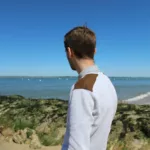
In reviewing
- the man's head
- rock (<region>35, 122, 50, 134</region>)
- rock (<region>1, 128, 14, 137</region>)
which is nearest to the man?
the man's head

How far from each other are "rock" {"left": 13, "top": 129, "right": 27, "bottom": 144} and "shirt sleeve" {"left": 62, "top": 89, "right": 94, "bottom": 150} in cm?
562

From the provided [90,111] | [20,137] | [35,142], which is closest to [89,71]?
[90,111]

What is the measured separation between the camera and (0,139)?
24.9ft

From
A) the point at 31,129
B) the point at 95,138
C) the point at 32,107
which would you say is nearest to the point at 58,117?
the point at 31,129

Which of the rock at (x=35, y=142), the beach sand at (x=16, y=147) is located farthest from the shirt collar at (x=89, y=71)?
the rock at (x=35, y=142)

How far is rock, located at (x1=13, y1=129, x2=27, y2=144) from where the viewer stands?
739cm

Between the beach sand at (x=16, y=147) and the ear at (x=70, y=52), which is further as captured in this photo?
the beach sand at (x=16, y=147)

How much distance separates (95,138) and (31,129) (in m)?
5.76

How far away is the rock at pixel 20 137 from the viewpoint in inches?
291

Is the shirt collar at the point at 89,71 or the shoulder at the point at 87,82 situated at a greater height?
the shirt collar at the point at 89,71

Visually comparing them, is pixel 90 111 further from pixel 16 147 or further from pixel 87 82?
pixel 16 147

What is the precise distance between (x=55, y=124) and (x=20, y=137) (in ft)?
3.04

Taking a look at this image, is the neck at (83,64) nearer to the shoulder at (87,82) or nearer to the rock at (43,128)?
the shoulder at (87,82)

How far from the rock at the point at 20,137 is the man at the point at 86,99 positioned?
545 centimetres
